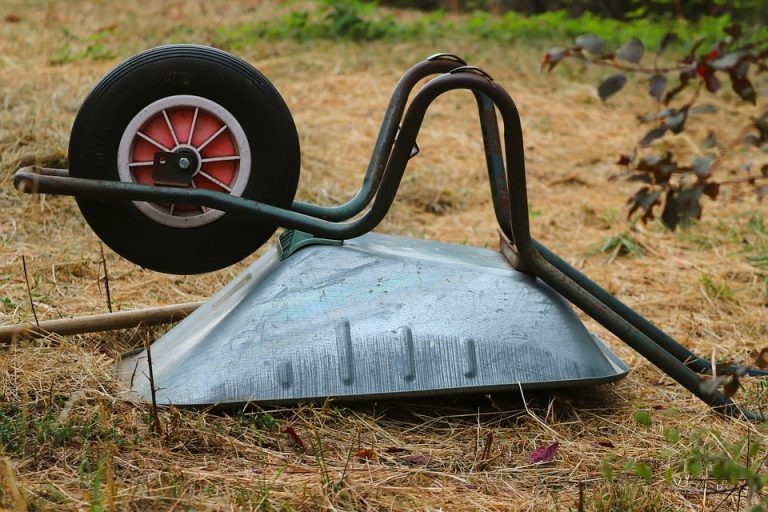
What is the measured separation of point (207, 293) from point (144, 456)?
147 cm

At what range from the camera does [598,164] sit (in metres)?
Answer: 5.93

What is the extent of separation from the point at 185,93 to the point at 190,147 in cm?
13

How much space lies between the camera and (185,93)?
228 cm

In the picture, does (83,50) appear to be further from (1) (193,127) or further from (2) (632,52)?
(2) (632,52)

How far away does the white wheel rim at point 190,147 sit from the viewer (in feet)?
7.44

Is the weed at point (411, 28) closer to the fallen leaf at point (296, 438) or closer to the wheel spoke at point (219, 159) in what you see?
the wheel spoke at point (219, 159)

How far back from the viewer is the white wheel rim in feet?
7.44

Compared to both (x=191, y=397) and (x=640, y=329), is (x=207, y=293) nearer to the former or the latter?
(x=191, y=397)

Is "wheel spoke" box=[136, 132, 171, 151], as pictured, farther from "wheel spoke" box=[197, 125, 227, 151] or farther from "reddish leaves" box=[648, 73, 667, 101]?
"reddish leaves" box=[648, 73, 667, 101]

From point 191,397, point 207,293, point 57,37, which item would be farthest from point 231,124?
point 57,37

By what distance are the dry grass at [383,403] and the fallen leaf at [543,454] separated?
2cm

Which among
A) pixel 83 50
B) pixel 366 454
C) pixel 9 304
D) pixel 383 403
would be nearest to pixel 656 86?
pixel 383 403

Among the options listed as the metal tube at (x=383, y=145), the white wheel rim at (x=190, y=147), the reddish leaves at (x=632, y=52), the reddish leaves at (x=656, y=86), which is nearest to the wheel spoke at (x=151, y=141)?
the white wheel rim at (x=190, y=147)

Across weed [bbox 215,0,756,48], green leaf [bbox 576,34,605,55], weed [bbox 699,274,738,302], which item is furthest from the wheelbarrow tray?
weed [bbox 215,0,756,48]
